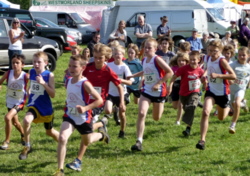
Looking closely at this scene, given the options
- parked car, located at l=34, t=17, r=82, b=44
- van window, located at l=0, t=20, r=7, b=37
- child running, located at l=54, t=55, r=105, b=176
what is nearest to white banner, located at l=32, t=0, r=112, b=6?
parked car, located at l=34, t=17, r=82, b=44

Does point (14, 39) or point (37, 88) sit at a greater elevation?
point (37, 88)

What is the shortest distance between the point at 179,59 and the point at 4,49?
8.24 m

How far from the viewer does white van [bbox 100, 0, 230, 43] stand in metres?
26.4

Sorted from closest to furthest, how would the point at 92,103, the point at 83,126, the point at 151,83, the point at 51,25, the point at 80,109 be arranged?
1. the point at 80,109
2. the point at 92,103
3. the point at 83,126
4. the point at 151,83
5. the point at 51,25

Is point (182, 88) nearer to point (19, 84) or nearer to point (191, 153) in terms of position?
point (191, 153)

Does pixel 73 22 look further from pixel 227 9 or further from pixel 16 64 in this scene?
pixel 16 64

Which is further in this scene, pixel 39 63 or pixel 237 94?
pixel 237 94

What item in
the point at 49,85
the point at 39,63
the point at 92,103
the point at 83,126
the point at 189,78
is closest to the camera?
the point at 92,103

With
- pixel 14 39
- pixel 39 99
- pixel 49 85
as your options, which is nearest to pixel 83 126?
pixel 49 85

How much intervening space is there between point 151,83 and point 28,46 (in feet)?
32.2

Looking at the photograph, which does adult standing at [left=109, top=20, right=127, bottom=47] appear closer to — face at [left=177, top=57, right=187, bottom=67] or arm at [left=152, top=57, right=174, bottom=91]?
face at [left=177, top=57, right=187, bottom=67]

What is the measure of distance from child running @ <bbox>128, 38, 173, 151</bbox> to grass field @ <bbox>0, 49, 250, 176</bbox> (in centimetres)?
49

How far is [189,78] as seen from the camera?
9.08m

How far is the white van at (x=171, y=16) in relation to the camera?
86.5 ft
